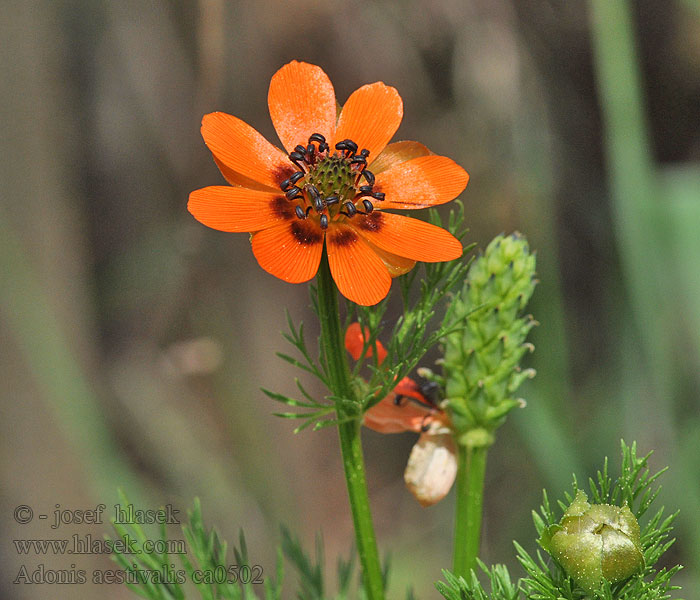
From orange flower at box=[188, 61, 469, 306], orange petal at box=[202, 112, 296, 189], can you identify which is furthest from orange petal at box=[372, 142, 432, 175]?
orange petal at box=[202, 112, 296, 189]

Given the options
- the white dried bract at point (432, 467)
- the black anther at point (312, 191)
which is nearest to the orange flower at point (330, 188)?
the black anther at point (312, 191)

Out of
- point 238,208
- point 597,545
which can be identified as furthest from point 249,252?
point 597,545

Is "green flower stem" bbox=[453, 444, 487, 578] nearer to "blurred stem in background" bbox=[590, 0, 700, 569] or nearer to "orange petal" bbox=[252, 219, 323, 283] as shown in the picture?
"orange petal" bbox=[252, 219, 323, 283]

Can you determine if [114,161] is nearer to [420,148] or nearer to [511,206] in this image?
[511,206]

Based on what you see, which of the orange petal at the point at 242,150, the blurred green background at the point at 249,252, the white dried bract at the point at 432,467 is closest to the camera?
the orange petal at the point at 242,150

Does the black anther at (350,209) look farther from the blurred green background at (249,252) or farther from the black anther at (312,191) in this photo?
the blurred green background at (249,252)

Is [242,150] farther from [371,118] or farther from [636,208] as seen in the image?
[636,208]
